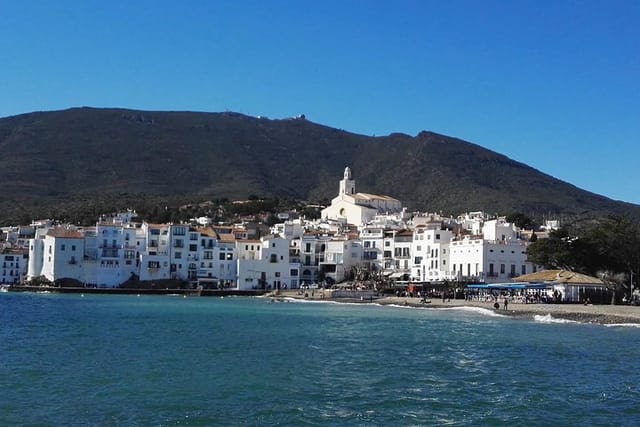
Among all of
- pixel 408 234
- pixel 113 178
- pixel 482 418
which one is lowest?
pixel 482 418

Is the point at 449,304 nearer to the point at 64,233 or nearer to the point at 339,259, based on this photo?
the point at 339,259

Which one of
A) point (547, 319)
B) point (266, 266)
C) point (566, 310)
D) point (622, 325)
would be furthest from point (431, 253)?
point (622, 325)

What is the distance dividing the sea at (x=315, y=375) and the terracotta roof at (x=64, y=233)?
44234 millimetres

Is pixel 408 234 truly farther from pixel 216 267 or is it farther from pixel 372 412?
pixel 372 412

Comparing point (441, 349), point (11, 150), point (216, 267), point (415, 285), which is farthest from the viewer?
point (11, 150)

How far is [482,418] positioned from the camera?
1560 centimetres

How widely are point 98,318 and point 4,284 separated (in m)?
50.8

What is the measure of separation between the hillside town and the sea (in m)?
41.0

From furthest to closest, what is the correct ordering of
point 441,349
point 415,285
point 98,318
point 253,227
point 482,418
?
point 253,227
point 415,285
point 98,318
point 441,349
point 482,418

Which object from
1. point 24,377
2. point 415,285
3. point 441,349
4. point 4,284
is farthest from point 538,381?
point 4,284

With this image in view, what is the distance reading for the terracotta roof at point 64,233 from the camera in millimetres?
78812

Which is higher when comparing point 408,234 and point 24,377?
point 408,234

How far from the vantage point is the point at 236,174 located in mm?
179125

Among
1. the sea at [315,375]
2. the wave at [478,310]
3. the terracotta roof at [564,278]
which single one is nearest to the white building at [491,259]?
the terracotta roof at [564,278]
